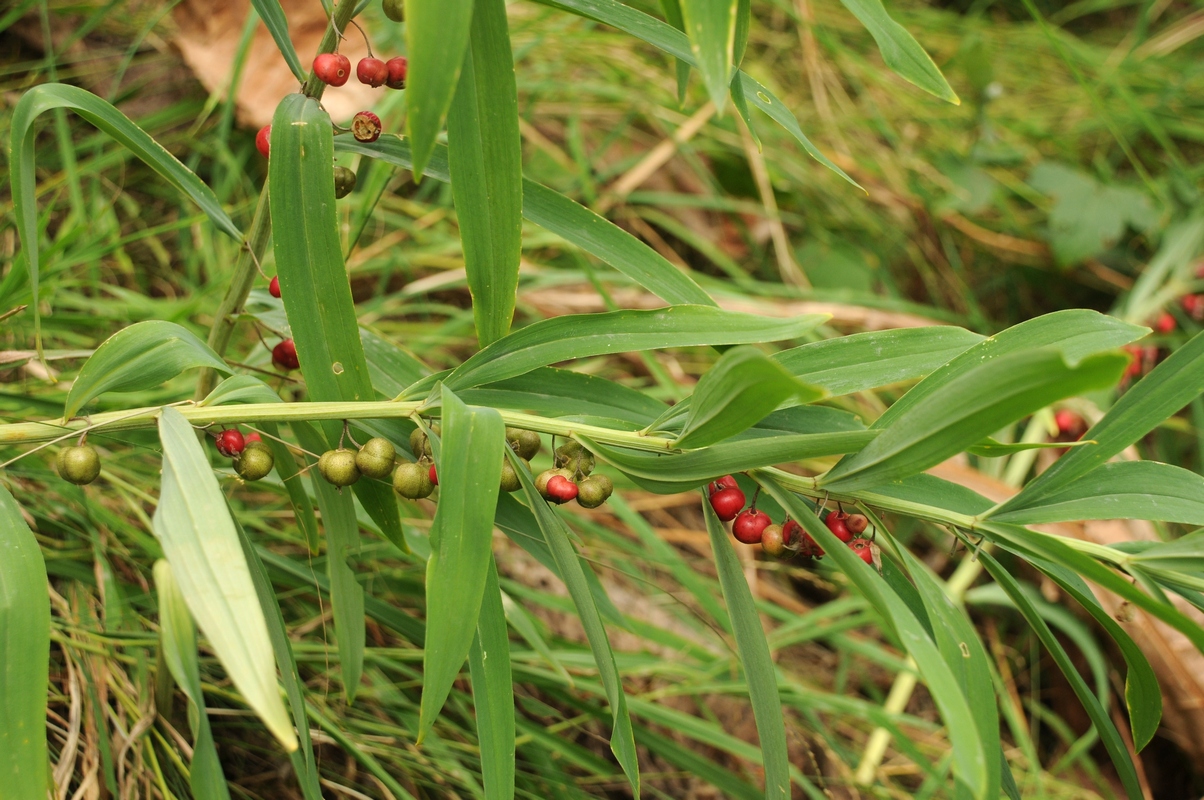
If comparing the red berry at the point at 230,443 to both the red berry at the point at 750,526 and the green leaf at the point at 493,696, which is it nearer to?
the green leaf at the point at 493,696

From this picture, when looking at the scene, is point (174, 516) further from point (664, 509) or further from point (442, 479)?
point (664, 509)

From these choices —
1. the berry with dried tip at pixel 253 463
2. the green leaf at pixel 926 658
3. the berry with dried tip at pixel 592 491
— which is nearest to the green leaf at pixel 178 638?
the berry with dried tip at pixel 253 463

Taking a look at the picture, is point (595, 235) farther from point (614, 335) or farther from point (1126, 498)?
point (1126, 498)

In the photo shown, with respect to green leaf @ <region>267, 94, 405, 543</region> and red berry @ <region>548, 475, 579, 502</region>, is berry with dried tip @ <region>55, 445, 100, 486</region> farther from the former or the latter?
red berry @ <region>548, 475, 579, 502</region>

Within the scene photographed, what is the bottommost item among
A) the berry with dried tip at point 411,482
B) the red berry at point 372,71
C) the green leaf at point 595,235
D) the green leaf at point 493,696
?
the green leaf at point 493,696

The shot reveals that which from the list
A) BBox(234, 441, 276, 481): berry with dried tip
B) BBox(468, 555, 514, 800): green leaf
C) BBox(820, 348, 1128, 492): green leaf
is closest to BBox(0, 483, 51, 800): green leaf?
BBox(234, 441, 276, 481): berry with dried tip

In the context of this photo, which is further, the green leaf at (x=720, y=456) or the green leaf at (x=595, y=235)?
the green leaf at (x=595, y=235)

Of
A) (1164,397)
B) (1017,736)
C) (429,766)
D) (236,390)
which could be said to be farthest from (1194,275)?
(236,390)

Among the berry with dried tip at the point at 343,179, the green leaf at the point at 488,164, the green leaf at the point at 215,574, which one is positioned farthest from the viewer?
the berry with dried tip at the point at 343,179
